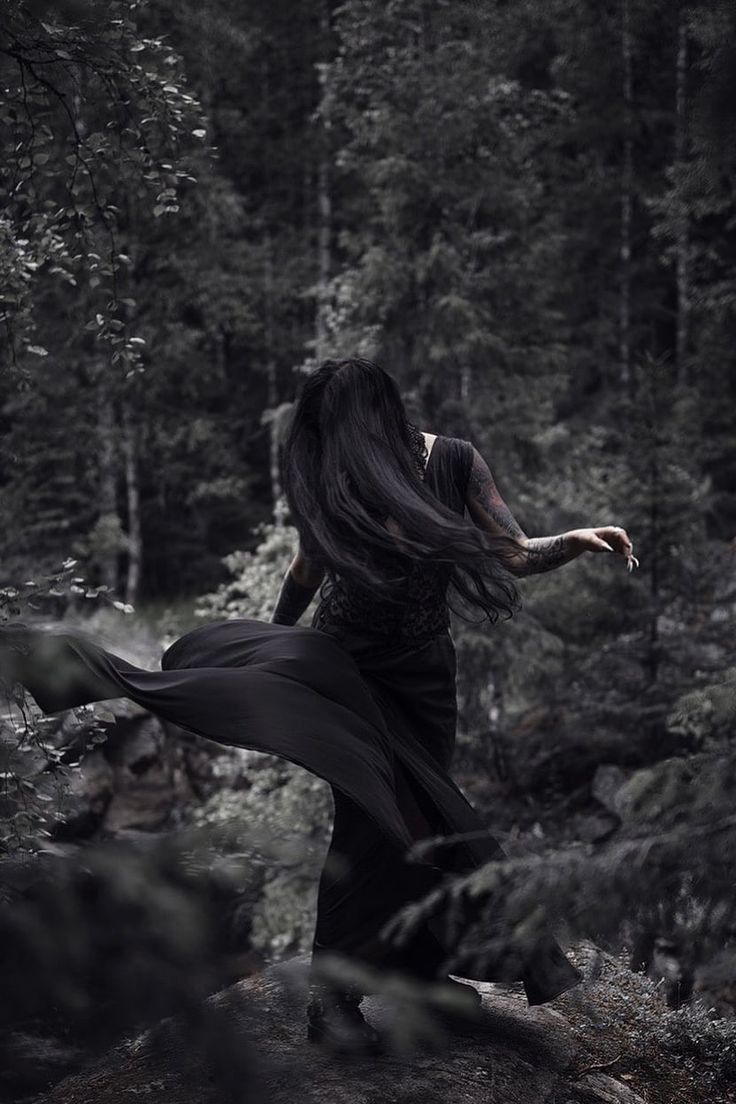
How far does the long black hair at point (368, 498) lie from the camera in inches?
118

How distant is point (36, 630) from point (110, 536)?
14608 mm

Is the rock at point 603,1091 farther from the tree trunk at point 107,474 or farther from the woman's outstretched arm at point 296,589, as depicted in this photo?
the tree trunk at point 107,474

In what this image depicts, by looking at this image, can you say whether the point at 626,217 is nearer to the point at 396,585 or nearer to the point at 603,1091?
the point at 396,585

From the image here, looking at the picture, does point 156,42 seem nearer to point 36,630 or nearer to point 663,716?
point 36,630

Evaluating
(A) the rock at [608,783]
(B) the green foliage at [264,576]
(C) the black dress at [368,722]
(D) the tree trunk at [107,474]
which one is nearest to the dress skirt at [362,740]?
(C) the black dress at [368,722]

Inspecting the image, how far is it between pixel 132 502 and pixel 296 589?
1426 cm

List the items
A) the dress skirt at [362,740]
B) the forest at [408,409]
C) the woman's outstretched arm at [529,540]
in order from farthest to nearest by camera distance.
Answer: the woman's outstretched arm at [529,540]
the dress skirt at [362,740]
the forest at [408,409]

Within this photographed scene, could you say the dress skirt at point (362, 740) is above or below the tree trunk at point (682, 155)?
below

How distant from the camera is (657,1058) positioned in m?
3.60

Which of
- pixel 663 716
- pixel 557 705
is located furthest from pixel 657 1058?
pixel 557 705

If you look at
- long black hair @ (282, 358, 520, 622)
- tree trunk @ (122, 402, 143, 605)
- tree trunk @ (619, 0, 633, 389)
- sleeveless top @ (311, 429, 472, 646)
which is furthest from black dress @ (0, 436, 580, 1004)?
tree trunk @ (619, 0, 633, 389)

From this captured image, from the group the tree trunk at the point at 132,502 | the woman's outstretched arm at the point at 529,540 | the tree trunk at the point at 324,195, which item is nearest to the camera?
the woman's outstretched arm at the point at 529,540

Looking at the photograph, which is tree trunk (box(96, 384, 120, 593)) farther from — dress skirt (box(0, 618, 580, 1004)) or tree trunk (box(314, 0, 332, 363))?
dress skirt (box(0, 618, 580, 1004))

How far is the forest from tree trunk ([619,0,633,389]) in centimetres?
8
